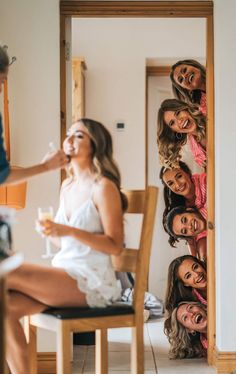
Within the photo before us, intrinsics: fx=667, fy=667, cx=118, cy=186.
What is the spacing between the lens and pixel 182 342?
3.84 m

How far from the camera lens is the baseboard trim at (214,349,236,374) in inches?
139

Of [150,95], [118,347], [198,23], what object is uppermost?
[198,23]

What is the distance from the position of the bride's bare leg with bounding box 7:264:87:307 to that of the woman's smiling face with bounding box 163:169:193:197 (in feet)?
5.66

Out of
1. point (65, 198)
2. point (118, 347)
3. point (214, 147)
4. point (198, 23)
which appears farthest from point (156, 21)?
point (65, 198)

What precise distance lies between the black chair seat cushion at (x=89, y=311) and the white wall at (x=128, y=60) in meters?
3.32

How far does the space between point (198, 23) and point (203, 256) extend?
253cm

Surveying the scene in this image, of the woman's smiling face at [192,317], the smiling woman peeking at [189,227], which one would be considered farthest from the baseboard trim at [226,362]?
the smiling woman peeking at [189,227]

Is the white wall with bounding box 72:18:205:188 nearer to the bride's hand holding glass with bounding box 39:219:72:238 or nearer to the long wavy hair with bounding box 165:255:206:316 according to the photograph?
the long wavy hair with bounding box 165:255:206:316

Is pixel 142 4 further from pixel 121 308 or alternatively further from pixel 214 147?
pixel 121 308

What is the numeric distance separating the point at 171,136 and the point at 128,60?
6.25 ft

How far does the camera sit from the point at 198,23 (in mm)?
5676

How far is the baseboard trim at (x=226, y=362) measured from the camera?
3.52 m

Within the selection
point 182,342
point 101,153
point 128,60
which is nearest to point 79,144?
point 101,153

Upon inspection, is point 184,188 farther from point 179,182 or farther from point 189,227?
point 189,227
